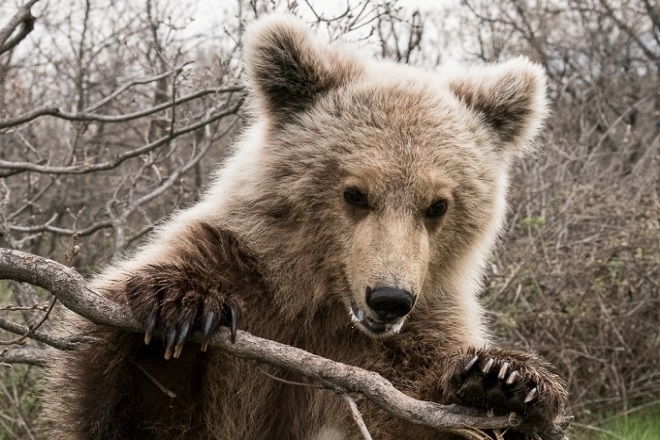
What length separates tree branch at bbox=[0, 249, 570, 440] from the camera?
101 inches

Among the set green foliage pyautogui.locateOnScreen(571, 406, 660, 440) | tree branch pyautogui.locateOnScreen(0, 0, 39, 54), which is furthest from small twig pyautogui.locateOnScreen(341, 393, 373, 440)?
green foliage pyautogui.locateOnScreen(571, 406, 660, 440)

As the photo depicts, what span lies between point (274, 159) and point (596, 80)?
877 centimetres

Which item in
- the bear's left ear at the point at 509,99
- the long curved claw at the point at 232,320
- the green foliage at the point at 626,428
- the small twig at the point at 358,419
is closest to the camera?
the small twig at the point at 358,419

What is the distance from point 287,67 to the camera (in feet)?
12.9

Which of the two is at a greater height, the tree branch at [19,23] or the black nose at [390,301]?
the tree branch at [19,23]

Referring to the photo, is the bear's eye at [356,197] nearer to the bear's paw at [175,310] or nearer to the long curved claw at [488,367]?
the bear's paw at [175,310]

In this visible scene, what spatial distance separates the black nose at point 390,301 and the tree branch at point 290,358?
0.50 metres

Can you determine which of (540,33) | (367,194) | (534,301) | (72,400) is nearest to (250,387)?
(72,400)

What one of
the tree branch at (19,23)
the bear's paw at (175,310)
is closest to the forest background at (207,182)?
the tree branch at (19,23)

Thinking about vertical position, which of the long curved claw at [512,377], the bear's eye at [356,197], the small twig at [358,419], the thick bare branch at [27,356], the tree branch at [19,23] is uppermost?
the tree branch at [19,23]

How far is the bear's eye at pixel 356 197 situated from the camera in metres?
3.53

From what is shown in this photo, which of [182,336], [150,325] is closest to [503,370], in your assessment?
[182,336]

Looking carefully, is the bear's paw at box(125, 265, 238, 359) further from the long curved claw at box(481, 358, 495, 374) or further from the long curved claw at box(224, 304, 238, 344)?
the long curved claw at box(481, 358, 495, 374)

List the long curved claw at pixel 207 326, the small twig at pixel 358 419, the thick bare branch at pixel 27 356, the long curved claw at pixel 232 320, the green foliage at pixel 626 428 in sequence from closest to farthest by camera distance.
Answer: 1. the small twig at pixel 358 419
2. the long curved claw at pixel 232 320
3. the long curved claw at pixel 207 326
4. the thick bare branch at pixel 27 356
5. the green foliage at pixel 626 428
